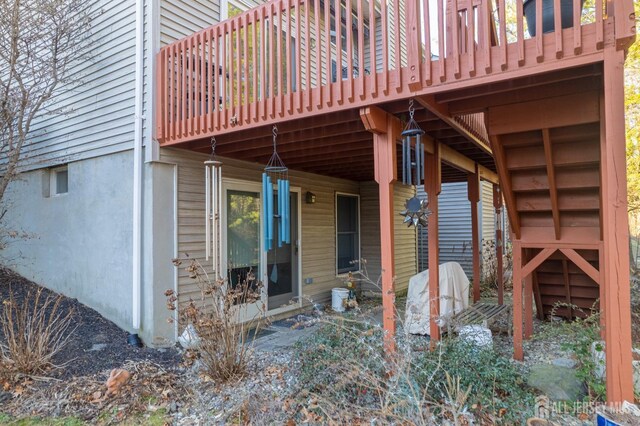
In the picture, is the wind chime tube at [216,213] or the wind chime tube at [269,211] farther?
the wind chime tube at [216,213]

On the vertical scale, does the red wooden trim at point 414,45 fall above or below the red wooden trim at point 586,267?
above

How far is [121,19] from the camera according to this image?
16.2ft

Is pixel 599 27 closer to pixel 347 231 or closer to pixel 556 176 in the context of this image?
pixel 556 176

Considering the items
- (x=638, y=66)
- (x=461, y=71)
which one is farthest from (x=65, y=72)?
(x=638, y=66)

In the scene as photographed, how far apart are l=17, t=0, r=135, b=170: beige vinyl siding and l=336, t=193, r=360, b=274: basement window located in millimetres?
4101

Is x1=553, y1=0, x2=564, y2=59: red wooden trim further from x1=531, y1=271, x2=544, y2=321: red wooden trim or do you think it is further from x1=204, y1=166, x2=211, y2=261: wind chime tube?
x1=204, y1=166, x2=211, y2=261: wind chime tube

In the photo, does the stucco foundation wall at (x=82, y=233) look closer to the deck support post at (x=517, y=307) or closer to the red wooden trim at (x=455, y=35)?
the red wooden trim at (x=455, y=35)

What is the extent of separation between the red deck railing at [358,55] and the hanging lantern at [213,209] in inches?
21.9

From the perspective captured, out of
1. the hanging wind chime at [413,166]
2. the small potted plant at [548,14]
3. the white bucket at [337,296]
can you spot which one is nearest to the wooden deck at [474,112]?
the hanging wind chime at [413,166]

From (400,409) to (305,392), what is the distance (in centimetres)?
72

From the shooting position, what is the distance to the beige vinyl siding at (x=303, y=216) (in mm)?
4871

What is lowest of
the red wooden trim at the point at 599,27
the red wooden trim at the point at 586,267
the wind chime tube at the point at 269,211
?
the red wooden trim at the point at 586,267

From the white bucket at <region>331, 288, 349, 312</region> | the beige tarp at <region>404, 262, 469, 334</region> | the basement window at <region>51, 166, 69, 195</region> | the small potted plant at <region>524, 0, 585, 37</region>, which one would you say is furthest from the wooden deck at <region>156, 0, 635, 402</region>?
the white bucket at <region>331, 288, 349, 312</region>

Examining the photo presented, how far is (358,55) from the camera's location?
341 centimetres
